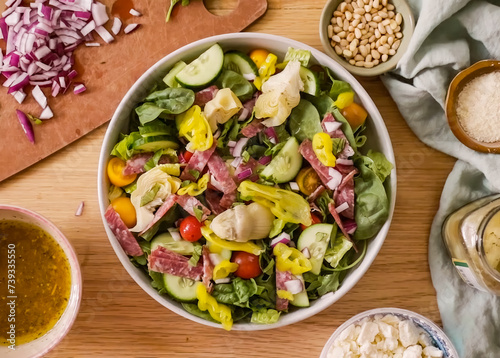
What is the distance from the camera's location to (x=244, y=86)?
1.69 meters

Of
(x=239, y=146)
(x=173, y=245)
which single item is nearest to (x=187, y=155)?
(x=239, y=146)

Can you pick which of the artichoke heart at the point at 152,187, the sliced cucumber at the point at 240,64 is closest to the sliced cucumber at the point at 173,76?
the sliced cucumber at the point at 240,64

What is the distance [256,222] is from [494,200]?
2.38 feet

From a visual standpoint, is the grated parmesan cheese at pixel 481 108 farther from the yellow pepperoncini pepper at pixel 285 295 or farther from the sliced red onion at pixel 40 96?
the sliced red onion at pixel 40 96

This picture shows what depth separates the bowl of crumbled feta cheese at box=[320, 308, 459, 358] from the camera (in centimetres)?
173

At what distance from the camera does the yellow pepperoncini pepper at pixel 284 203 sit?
164 cm

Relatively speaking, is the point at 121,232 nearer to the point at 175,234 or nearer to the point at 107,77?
the point at 175,234

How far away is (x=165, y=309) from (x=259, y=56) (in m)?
0.84

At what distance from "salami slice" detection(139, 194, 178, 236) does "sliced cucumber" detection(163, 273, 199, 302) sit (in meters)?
0.16

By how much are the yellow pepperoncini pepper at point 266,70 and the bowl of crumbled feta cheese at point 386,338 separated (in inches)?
29.7

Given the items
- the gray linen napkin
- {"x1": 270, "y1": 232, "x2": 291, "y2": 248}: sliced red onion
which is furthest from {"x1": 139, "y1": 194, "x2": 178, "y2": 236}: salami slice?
the gray linen napkin

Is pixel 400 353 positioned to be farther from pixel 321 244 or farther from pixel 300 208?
pixel 300 208

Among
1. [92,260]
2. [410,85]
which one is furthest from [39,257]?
[410,85]

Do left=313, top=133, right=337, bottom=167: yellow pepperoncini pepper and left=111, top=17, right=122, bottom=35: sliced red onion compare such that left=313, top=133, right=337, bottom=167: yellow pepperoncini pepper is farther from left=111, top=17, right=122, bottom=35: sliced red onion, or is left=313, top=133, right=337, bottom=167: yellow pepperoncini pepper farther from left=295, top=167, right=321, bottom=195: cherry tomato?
left=111, top=17, right=122, bottom=35: sliced red onion
